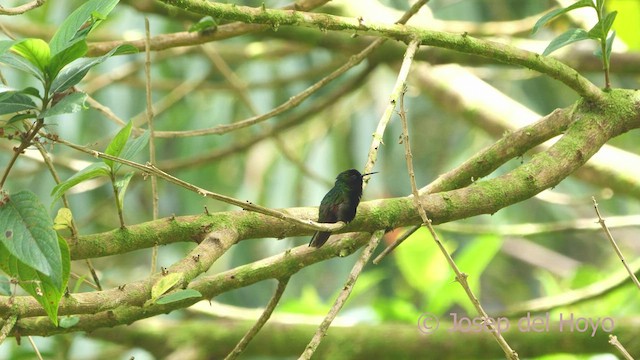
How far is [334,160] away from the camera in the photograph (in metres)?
5.05

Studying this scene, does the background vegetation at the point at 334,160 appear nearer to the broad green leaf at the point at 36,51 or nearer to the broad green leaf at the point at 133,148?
the broad green leaf at the point at 133,148

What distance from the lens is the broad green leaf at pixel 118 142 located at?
1.53 meters

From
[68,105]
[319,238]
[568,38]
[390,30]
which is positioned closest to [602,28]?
[568,38]

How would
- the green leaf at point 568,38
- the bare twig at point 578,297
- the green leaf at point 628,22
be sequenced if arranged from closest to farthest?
the green leaf at point 568,38
the bare twig at point 578,297
the green leaf at point 628,22

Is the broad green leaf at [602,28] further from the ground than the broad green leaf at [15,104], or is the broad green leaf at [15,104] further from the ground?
the broad green leaf at [602,28]

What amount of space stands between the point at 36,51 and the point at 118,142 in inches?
9.5

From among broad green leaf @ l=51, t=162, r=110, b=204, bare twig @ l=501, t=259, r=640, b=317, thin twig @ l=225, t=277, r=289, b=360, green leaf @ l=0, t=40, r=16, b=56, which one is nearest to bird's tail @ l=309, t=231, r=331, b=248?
thin twig @ l=225, t=277, r=289, b=360

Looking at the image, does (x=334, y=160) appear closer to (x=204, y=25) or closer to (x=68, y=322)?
(x=204, y=25)

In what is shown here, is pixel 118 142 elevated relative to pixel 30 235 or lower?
elevated

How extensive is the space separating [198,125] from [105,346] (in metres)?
1.46

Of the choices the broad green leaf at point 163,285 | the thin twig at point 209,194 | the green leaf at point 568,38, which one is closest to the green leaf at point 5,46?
the thin twig at point 209,194

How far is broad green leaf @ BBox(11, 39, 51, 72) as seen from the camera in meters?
1.38

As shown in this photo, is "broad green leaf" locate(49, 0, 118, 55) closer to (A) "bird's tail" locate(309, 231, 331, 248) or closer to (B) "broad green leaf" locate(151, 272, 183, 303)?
(B) "broad green leaf" locate(151, 272, 183, 303)

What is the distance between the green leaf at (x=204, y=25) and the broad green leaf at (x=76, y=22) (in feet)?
2.04
